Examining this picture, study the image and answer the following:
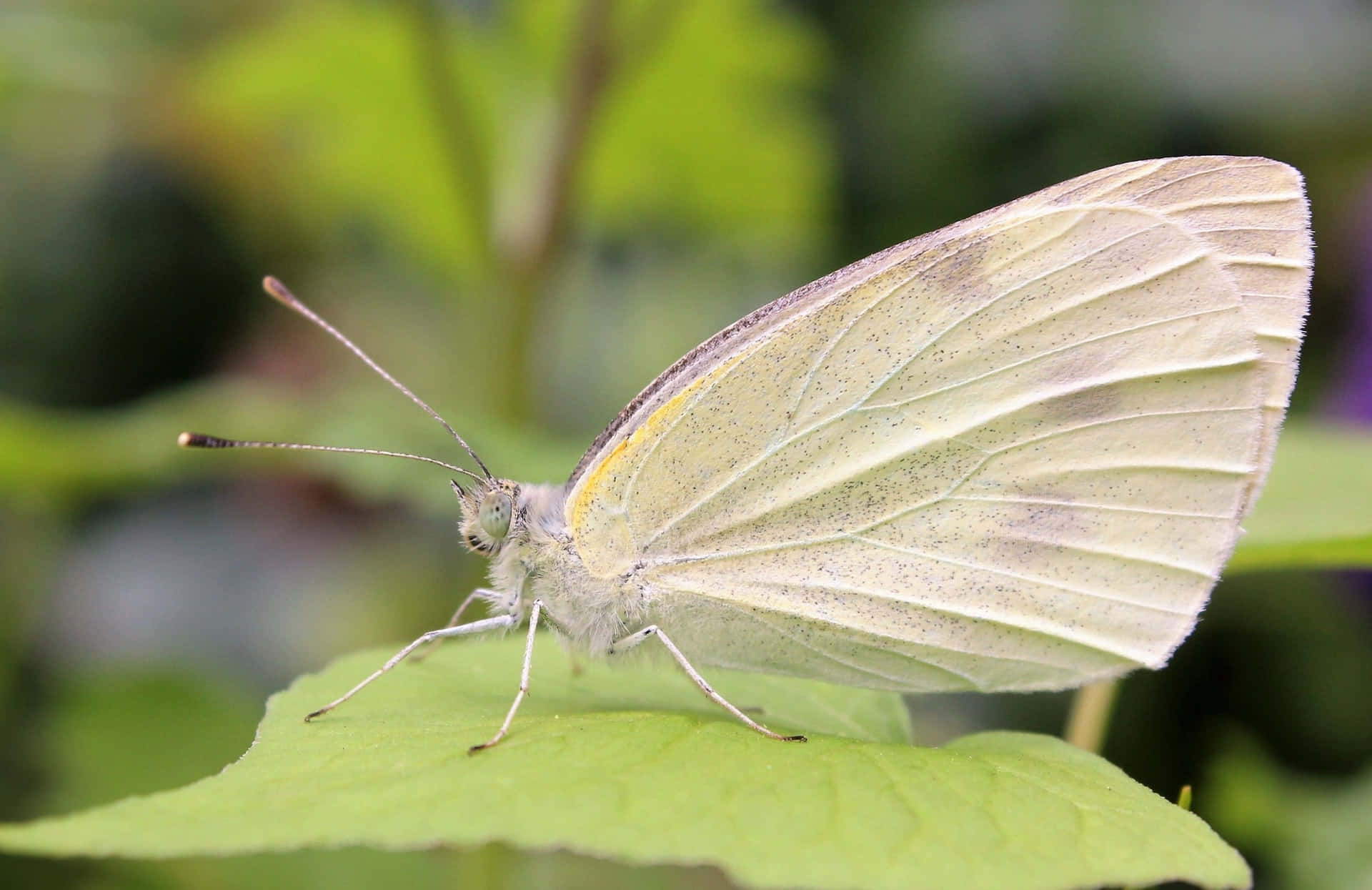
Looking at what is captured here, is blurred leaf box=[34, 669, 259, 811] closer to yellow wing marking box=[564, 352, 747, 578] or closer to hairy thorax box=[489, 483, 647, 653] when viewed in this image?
hairy thorax box=[489, 483, 647, 653]

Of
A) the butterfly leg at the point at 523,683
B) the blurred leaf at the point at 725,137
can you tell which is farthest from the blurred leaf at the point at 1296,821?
the blurred leaf at the point at 725,137

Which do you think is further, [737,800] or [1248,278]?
[1248,278]

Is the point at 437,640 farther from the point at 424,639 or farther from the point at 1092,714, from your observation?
the point at 1092,714

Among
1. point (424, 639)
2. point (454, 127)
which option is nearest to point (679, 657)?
point (424, 639)

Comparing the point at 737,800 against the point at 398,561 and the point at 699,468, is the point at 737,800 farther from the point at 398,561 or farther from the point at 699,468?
the point at 398,561

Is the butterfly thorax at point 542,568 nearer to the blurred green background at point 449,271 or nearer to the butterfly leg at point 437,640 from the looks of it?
the butterfly leg at point 437,640

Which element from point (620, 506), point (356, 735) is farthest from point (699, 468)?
point (356, 735)
